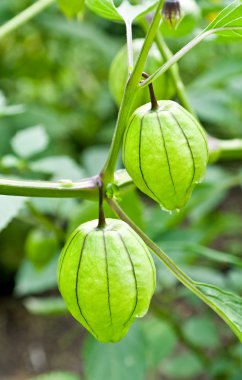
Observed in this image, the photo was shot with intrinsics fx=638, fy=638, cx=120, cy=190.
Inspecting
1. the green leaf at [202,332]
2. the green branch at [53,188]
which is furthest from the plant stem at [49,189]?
the green leaf at [202,332]

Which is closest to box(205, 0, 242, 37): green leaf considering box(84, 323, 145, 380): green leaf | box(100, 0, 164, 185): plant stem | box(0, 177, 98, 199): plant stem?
box(100, 0, 164, 185): plant stem

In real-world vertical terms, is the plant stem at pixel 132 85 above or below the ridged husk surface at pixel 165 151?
above

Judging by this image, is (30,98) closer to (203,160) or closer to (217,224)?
(217,224)

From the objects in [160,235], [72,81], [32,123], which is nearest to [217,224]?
[160,235]

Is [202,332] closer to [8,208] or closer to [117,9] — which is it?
[8,208]

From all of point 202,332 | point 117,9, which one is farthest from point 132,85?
point 202,332

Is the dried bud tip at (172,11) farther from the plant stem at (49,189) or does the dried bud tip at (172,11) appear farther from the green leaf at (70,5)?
the plant stem at (49,189)
